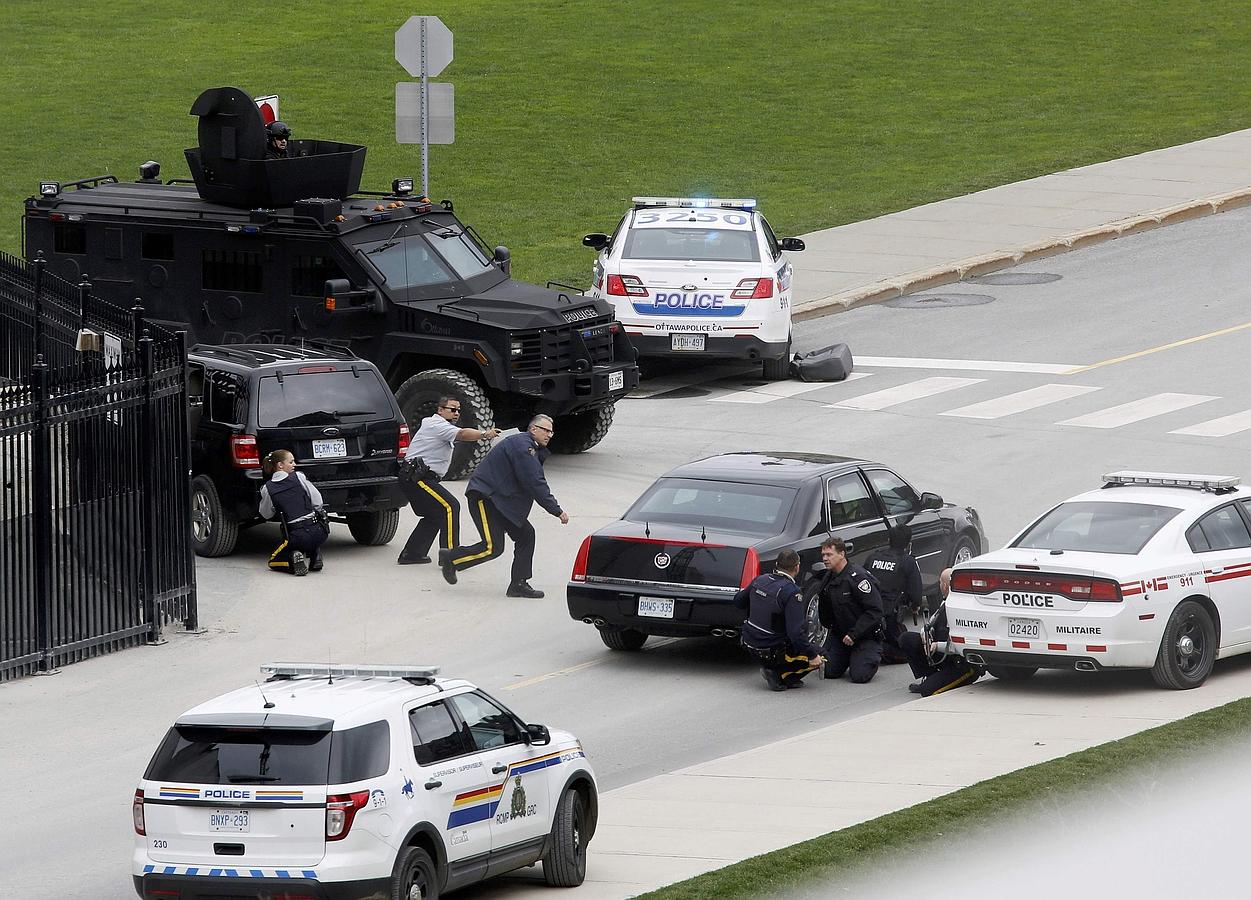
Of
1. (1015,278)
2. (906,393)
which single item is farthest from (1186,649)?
(1015,278)

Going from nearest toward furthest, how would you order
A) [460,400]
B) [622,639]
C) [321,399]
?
1. [622,639]
2. [321,399]
3. [460,400]

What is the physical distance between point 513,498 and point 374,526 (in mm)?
2268

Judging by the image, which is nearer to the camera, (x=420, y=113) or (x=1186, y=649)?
(x=1186, y=649)

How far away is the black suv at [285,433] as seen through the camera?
61.1 ft

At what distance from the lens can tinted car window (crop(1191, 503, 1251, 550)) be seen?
15031 millimetres

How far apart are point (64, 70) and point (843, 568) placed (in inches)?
1337

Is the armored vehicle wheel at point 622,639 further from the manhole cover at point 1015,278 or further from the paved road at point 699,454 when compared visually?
the manhole cover at point 1015,278

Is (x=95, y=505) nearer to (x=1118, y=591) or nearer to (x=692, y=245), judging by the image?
(x=1118, y=591)

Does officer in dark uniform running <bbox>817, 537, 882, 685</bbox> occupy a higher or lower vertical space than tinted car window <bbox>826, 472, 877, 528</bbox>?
lower

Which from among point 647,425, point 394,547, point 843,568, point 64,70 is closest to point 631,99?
point 64,70

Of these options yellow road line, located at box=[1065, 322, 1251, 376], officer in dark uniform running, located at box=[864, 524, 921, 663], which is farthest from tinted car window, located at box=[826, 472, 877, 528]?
yellow road line, located at box=[1065, 322, 1251, 376]

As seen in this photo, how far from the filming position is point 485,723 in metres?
10.8

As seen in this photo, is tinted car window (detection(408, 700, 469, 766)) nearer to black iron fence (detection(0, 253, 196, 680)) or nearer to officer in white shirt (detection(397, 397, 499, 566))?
black iron fence (detection(0, 253, 196, 680))

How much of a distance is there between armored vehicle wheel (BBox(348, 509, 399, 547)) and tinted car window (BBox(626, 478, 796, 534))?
4.03m
